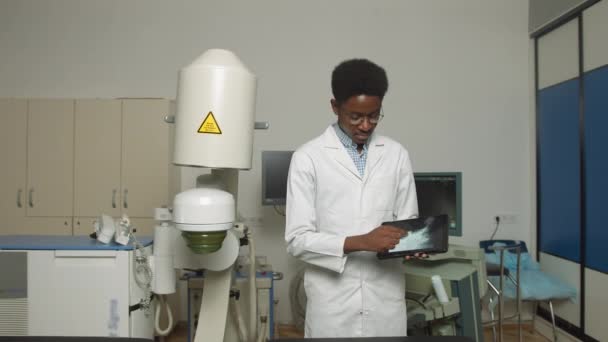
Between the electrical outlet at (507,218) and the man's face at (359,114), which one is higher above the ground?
the man's face at (359,114)

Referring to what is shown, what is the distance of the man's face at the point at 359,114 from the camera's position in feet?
4.17

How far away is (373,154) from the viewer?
138 centimetres

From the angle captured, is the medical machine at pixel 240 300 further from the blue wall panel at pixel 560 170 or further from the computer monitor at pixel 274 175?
the blue wall panel at pixel 560 170

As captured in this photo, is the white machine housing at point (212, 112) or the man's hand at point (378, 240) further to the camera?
the man's hand at point (378, 240)

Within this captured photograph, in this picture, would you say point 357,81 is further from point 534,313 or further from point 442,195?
point 534,313

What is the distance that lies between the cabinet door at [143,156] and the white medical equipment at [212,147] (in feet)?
6.04

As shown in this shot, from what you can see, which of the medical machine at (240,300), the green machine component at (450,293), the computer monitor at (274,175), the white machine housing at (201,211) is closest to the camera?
the white machine housing at (201,211)

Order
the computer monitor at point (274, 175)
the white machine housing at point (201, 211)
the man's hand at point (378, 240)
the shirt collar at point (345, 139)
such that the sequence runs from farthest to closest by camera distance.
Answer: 1. the computer monitor at point (274, 175)
2. the shirt collar at point (345, 139)
3. the man's hand at point (378, 240)
4. the white machine housing at point (201, 211)

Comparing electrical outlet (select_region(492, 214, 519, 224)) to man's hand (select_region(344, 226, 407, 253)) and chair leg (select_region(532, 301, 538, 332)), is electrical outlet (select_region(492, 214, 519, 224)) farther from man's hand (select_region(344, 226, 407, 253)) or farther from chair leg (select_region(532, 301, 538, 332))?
man's hand (select_region(344, 226, 407, 253))

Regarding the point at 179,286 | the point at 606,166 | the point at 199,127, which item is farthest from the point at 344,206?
the point at 179,286

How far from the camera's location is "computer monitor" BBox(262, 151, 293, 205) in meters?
2.86

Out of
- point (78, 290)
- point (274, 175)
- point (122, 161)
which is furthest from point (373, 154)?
point (122, 161)

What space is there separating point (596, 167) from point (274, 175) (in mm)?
1957

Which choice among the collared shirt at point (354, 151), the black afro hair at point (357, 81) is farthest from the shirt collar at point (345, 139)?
the black afro hair at point (357, 81)
